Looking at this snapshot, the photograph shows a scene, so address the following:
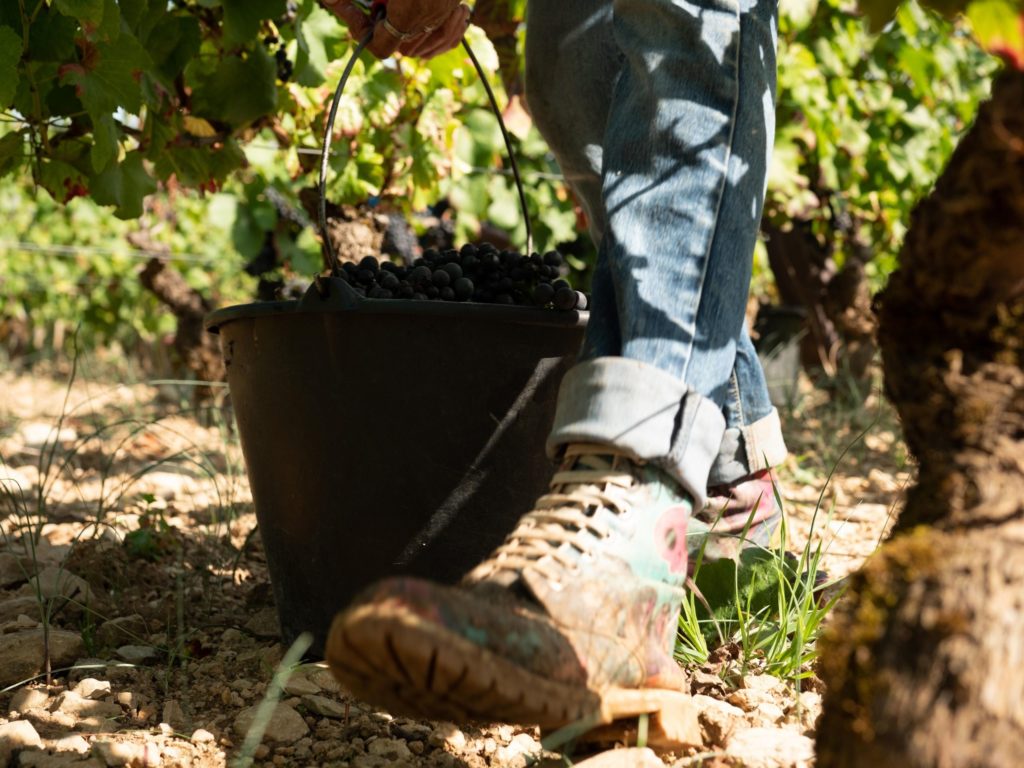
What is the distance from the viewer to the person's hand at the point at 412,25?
1496mm

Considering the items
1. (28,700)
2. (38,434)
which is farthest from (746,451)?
(38,434)

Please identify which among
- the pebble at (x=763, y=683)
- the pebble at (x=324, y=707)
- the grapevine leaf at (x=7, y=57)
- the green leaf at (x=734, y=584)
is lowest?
the pebble at (x=324, y=707)

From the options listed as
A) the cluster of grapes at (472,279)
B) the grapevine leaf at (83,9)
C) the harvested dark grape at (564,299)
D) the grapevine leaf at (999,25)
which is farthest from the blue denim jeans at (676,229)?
the grapevine leaf at (83,9)

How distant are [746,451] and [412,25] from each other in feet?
2.58

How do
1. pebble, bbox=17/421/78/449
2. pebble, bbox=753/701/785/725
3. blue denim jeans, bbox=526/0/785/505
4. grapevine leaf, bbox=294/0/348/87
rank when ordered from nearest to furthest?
1. blue denim jeans, bbox=526/0/785/505
2. pebble, bbox=753/701/785/725
3. grapevine leaf, bbox=294/0/348/87
4. pebble, bbox=17/421/78/449

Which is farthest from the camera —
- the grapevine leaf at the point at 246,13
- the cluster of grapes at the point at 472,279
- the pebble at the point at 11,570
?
the pebble at the point at 11,570

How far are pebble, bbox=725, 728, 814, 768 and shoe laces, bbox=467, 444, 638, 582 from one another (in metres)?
0.27

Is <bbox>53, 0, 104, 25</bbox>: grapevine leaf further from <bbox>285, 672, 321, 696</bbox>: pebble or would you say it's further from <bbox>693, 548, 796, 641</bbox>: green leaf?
<bbox>693, 548, 796, 641</bbox>: green leaf

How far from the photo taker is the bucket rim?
1.29m

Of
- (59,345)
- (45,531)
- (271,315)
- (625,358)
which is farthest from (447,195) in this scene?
(59,345)

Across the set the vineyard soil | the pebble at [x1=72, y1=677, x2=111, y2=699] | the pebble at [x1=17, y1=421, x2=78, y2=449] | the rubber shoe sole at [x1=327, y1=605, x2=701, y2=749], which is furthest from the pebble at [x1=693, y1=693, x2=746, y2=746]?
the pebble at [x1=17, y1=421, x2=78, y2=449]

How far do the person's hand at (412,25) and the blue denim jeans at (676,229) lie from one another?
0.33 meters

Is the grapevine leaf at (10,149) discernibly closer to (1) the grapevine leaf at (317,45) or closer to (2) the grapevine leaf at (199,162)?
(2) the grapevine leaf at (199,162)

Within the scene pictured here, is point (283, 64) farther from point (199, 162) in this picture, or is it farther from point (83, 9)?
point (83, 9)
